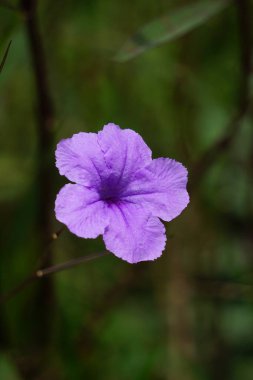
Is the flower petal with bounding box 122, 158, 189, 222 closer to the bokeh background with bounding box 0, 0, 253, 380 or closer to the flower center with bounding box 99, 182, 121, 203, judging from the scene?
the flower center with bounding box 99, 182, 121, 203

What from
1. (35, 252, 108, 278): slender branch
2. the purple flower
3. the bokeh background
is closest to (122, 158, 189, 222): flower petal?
the purple flower

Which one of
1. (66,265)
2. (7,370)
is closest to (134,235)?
(66,265)

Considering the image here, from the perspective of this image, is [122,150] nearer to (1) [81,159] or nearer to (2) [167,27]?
(1) [81,159]

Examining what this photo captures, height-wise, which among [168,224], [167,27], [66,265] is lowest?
[168,224]

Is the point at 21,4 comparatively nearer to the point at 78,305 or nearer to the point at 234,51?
the point at 78,305

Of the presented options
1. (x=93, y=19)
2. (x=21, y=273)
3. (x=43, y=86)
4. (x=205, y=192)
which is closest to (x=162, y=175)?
(x=43, y=86)

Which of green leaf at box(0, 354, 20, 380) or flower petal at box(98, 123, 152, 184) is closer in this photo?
flower petal at box(98, 123, 152, 184)
